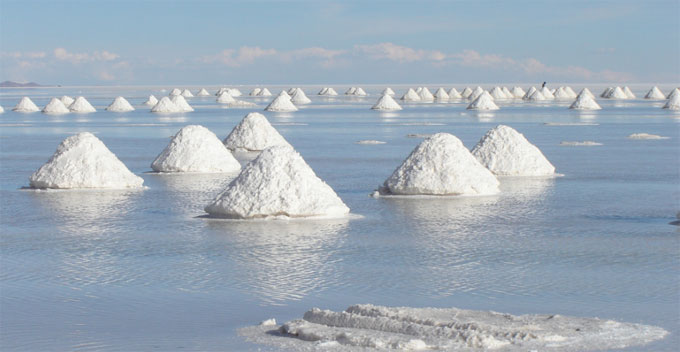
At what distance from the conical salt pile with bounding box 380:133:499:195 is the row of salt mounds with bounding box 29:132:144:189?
19.4ft

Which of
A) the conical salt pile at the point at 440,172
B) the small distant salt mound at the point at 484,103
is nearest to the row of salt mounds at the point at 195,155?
the conical salt pile at the point at 440,172

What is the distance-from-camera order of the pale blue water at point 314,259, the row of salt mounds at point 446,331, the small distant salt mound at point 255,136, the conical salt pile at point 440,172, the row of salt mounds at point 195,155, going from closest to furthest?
the row of salt mounds at point 446,331
the pale blue water at point 314,259
the conical salt pile at point 440,172
the row of salt mounds at point 195,155
the small distant salt mound at point 255,136

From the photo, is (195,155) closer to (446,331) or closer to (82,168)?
(82,168)

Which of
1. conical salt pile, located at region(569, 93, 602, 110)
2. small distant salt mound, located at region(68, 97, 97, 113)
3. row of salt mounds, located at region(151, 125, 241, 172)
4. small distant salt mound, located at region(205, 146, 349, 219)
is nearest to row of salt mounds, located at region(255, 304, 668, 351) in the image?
small distant salt mound, located at region(205, 146, 349, 219)

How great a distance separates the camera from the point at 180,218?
1662 cm

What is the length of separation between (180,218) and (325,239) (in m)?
3.42

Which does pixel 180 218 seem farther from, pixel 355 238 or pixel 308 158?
pixel 308 158

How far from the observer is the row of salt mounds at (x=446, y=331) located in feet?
27.2

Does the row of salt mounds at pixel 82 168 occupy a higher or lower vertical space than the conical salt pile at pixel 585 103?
lower

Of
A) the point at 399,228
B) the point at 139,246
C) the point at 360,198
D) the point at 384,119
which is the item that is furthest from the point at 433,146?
the point at 384,119

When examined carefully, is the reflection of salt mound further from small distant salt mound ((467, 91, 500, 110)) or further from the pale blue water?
small distant salt mound ((467, 91, 500, 110))

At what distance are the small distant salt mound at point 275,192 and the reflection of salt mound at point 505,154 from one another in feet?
24.1

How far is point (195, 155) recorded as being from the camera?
24.2 meters

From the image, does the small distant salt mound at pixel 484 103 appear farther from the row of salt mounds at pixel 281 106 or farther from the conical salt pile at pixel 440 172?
the conical salt pile at pixel 440 172
